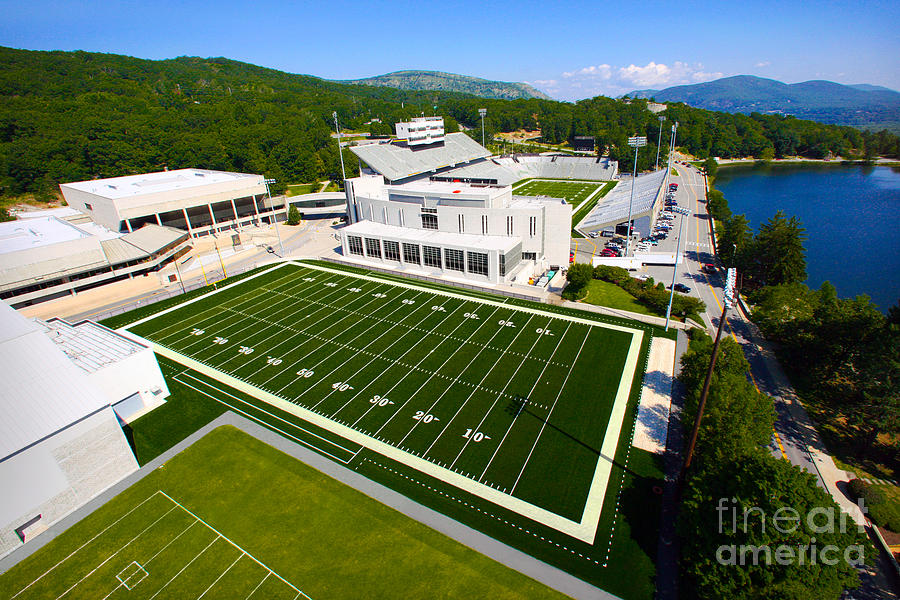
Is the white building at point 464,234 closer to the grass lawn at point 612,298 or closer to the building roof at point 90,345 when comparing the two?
the grass lawn at point 612,298

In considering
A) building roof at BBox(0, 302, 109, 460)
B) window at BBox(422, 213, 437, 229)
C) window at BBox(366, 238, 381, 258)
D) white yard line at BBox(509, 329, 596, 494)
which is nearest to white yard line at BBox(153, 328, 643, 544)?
white yard line at BBox(509, 329, 596, 494)

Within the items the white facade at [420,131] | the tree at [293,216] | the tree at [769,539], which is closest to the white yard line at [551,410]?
the tree at [769,539]

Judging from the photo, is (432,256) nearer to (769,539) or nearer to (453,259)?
(453,259)

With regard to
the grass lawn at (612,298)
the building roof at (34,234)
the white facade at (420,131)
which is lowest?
the grass lawn at (612,298)

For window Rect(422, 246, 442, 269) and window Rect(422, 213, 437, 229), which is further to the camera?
window Rect(422, 213, 437, 229)

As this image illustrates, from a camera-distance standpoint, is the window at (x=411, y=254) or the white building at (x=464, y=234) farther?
the window at (x=411, y=254)

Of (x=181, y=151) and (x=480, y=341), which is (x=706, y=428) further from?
(x=181, y=151)

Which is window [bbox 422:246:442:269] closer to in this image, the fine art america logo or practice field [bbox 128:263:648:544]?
practice field [bbox 128:263:648:544]
